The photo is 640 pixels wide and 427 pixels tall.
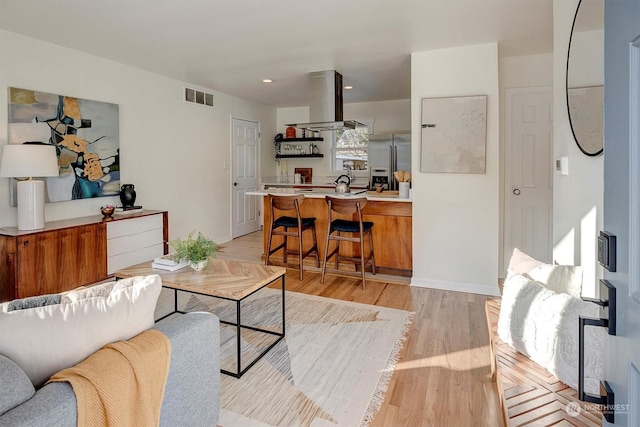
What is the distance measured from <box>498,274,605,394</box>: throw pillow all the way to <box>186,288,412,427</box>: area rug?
809 millimetres

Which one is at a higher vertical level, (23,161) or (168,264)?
(23,161)

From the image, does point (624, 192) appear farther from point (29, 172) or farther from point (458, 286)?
point (29, 172)

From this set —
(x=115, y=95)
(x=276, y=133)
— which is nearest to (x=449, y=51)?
(x=115, y=95)

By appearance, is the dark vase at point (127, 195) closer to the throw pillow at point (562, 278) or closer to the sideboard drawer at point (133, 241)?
the sideboard drawer at point (133, 241)

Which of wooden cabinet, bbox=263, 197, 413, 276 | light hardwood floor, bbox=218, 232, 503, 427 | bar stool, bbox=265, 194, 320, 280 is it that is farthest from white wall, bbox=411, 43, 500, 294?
bar stool, bbox=265, 194, 320, 280

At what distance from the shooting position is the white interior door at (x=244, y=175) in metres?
6.55

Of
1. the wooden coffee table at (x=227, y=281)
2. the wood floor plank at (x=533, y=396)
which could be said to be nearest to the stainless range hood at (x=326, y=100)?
the wooden coffee table at (x=227, y=281)

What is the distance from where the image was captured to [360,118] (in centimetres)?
712

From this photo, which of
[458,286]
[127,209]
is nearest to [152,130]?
[127,209]

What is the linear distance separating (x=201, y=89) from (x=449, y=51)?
362 centimetres

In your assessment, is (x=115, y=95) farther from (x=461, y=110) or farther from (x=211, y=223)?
(x=461, y=110)

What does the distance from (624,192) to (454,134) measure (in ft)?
10.6

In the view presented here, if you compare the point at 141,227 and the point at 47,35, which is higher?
the point at 47,35

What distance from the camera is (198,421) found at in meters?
1.42
